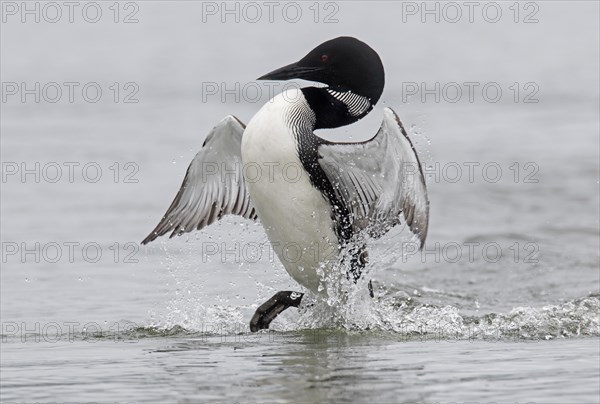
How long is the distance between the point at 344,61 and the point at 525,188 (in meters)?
9.25

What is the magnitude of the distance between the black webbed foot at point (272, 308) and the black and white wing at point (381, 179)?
700mm

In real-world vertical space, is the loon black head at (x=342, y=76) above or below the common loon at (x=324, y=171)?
above

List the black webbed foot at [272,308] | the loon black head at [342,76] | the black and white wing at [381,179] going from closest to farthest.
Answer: the black and white wing at [381,179], the loon black head at [342,76], the black webbed foot at [272,308]

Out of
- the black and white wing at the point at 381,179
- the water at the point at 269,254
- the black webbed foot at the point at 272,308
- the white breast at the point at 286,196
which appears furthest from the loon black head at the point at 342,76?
the black webbed foot at the point at 272,308

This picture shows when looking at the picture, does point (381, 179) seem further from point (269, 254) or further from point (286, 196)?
point (269, 254)

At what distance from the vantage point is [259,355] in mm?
7621

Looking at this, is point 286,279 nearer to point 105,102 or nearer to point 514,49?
point 105,102

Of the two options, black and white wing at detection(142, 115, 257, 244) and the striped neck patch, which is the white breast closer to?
the striped neck patch

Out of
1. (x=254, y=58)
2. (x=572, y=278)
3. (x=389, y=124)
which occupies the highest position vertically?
(x=254, y=58)

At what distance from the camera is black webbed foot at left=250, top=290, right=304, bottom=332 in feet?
29.2

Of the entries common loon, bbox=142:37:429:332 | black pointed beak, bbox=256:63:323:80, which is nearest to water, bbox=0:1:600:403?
common loon, bbox=142:37:429:332

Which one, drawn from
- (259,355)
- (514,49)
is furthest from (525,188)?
(514,49)

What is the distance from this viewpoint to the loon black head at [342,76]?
8.78 m

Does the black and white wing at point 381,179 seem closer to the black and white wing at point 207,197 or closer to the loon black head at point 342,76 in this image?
the loon black head at point 342,76
